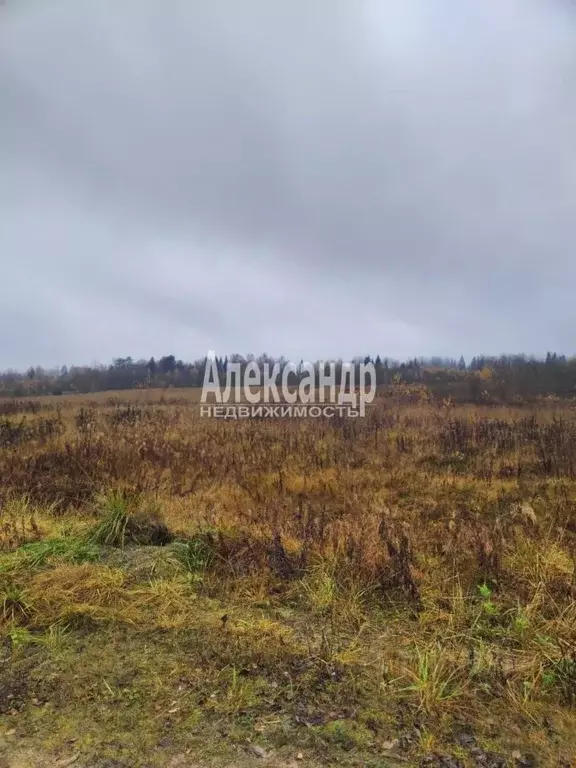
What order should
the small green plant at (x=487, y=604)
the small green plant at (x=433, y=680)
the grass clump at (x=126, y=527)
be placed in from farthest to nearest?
the grass clump at (x=126, y=527) → the small green plant at (x=487, y=604) → the small green plant at (x=433, y=680)

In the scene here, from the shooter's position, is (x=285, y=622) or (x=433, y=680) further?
(x=285, y=622)

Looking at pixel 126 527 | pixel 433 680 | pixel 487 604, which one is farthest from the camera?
pixel 126 527

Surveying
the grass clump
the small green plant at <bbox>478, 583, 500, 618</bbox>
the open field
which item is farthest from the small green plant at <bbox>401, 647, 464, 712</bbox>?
the grass clump

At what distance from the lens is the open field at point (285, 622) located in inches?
85.5

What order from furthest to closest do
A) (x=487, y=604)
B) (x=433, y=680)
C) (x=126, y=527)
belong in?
(x=126, y=527) < (x=487, y=604) < (x=433, y=680)

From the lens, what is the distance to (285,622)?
3.17 meters

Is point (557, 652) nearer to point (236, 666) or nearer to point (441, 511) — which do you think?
point (236, 666)

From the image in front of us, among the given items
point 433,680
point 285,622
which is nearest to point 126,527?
point 285,622

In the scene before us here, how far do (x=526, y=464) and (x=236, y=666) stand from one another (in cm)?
Result: 623

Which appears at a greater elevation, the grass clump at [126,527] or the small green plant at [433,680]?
the grass clump at [126,527]

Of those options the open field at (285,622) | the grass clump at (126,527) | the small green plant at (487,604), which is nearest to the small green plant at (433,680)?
the open field at (285,622)

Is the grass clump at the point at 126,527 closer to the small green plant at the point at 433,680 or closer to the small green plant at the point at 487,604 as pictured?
the small green plant at the point at 433,680

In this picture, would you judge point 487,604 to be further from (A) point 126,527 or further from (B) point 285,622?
(A) point 126,527

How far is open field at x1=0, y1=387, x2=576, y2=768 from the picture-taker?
85.5 inches
